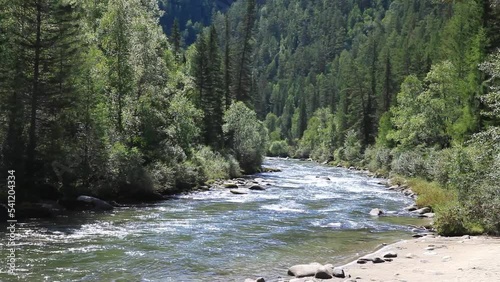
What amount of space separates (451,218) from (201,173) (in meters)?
23.8

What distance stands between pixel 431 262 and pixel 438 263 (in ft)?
0.96

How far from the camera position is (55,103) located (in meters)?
26.9

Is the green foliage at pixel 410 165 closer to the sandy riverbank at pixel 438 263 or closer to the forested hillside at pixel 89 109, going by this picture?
the forested hillside at pixel 89 109

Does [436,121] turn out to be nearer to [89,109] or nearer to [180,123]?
[180,123]

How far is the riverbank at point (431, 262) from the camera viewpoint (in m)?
12.9

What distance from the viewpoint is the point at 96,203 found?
26.6 meters

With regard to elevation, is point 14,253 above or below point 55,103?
below

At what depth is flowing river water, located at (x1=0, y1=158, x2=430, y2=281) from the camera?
49.4ft

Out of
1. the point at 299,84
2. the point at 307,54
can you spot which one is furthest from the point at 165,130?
the point at 307,54

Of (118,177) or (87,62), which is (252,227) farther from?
(87,62)

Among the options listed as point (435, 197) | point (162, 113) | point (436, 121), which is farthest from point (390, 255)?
point (436, 121)

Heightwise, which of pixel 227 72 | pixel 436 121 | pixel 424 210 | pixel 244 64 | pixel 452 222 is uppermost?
pixel 244 64

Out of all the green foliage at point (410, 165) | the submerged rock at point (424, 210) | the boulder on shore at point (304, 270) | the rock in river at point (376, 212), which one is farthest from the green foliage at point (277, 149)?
the boulder on shore at point (304, 270)

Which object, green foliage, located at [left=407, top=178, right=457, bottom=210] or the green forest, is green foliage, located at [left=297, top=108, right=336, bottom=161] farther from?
green foliage, located at [left=407, top=178, right=457, bottom=210]
